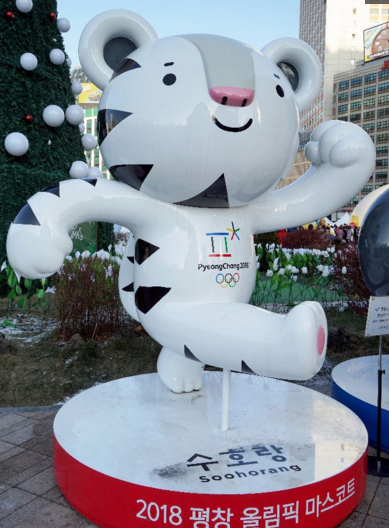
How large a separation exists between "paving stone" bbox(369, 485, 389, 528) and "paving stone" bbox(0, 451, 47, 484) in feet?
6.86

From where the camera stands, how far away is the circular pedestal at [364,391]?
3834mm

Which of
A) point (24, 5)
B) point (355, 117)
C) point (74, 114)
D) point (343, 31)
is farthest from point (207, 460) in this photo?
point (343, 31)

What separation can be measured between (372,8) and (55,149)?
3644 inches

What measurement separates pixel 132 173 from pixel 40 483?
1938 millimetres

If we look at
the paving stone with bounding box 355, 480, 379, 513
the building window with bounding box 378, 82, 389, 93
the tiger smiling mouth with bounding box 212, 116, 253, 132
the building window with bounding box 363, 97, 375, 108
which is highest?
the building window with bounding box 378, 82, 389, 93

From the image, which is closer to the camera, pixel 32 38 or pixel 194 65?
pixel 194 65

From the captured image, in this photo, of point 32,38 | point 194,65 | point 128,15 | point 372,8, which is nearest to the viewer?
point 194,65

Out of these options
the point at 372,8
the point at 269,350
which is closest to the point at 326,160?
the point at 269,350

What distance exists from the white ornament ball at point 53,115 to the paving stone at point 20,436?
6.39 metres

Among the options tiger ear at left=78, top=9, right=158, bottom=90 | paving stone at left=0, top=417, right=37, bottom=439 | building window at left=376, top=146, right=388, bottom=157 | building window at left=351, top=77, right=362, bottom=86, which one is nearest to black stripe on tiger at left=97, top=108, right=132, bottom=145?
tiger ear at left=78, top=9, right=158, bottom=90

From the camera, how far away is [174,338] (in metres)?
3.02

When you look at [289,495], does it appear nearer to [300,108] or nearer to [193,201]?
[193,201]

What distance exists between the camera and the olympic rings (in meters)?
3.08

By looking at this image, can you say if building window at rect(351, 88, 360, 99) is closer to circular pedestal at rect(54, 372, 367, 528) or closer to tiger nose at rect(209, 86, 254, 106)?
circular pedestal at rect(54, 372, 367, 528)
